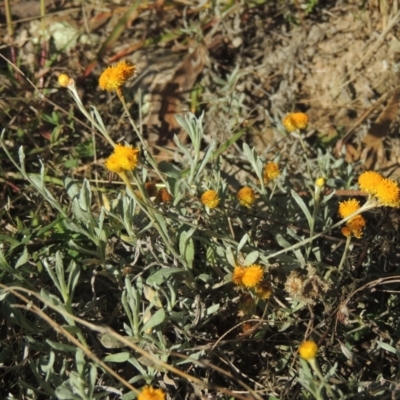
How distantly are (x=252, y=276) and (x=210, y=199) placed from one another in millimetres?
312

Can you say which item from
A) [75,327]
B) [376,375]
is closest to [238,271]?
[75,327]

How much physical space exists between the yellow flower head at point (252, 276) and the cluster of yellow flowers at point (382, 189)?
38 centimetres

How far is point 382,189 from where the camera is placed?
1.74m

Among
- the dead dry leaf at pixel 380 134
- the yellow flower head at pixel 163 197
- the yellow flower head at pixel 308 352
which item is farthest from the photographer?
the dead dry leaf at pixel 380 134

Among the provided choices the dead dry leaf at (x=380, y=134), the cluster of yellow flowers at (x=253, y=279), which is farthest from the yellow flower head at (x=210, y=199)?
the dead dry leaf at (x=380, y=134)

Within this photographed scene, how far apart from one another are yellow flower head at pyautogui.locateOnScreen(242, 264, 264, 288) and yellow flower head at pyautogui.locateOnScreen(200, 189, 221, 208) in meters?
0.27

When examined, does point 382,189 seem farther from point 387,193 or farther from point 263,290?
point 263,290

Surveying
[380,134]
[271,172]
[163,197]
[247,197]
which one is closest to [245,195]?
[247,197]

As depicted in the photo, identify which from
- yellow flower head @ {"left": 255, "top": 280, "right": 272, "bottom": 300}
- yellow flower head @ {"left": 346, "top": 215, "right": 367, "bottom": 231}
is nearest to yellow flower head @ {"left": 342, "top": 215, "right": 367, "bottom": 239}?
yellow flower head @ {"left": 346, "top": 215, "right": 367, "bottom": 231}

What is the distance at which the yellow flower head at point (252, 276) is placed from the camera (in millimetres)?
1808

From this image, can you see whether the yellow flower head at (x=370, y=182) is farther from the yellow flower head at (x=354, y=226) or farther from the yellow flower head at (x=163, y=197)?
the yellow flower head at (x=163, y=197)

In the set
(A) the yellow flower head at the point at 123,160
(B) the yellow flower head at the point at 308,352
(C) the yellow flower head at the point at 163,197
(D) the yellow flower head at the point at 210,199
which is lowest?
(B) the yellow flower head at the point at 308,352

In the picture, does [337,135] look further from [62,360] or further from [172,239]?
[62,360]

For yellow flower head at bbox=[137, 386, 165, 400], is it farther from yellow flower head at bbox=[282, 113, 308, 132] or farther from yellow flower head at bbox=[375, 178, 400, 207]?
yellow flower head at bbox=[282, 113, 308, 132]
